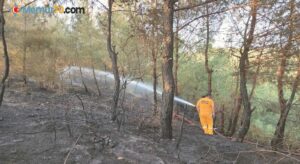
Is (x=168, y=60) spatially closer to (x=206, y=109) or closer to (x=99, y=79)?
(x=206, y=109)

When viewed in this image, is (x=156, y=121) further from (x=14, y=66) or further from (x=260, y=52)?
(x=14, y=66)

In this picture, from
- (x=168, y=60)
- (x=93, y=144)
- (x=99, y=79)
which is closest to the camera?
(x=93, y=144)

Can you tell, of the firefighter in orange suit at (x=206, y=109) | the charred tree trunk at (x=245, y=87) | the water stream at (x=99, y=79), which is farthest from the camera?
the water stream at (x=99, y=79)

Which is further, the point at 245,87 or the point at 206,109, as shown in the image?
the point at 206,109

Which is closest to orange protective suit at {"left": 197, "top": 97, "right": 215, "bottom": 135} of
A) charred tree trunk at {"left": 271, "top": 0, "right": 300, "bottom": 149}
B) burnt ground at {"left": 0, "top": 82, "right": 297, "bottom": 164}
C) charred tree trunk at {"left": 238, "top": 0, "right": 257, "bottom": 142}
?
burnt ground at {"left": 0, "top": 82, "right": 297, "bottom": 164}
